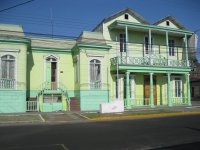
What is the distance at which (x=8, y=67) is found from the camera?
73.8 feet

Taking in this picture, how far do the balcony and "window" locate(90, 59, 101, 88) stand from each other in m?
1.72

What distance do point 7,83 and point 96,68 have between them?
8162 millimetres

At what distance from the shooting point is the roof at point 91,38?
26.4 meters

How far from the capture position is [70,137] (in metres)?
11.4

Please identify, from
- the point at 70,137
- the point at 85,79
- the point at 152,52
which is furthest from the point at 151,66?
the point at 70,137

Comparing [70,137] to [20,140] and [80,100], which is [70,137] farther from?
[80,100]

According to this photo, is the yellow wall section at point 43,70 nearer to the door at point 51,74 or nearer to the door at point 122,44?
the door at point 51,74

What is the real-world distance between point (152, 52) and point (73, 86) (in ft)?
30.8

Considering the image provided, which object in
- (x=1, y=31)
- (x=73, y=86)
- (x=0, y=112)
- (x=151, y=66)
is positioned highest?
(x=1, y=31)

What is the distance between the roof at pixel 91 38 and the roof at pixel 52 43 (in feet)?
3.71

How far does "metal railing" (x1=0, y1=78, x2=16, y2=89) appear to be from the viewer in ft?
72.2

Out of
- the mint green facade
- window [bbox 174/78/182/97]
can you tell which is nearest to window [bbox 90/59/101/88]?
the mint green facade

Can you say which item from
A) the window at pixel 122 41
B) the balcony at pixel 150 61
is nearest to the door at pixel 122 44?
the window at pixel 122 41

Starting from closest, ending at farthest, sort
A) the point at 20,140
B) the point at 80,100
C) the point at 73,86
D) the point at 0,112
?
the point at 20,140, the point at 0,112, the point at 80,100, the point at 73,86
